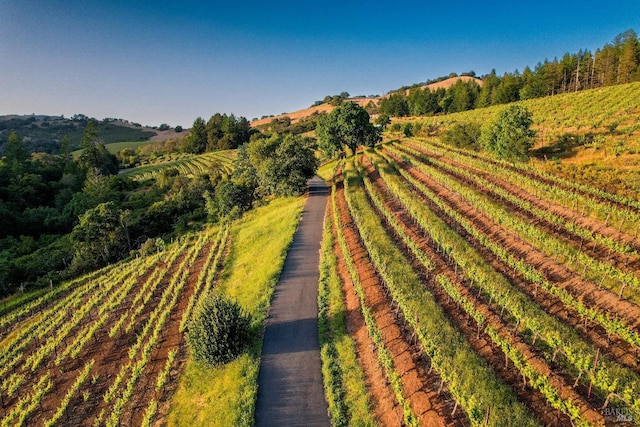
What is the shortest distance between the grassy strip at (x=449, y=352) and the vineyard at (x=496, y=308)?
0.23ft

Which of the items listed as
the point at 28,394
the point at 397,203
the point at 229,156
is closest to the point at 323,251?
the point at 397,203

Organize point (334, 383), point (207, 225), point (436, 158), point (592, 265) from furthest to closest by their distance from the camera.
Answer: point (436, 158)
point (207, 225)
point (592, 265)
point (334, 383)

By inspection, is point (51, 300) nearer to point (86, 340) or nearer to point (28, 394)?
point (86, 340)

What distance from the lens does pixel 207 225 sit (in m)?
52.0

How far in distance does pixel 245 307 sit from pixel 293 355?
7129 mm

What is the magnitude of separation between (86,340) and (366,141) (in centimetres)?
5955

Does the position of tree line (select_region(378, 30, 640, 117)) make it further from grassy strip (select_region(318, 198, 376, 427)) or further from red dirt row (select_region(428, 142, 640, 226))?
grassy strip (select_region(318, 198, 376, 427))

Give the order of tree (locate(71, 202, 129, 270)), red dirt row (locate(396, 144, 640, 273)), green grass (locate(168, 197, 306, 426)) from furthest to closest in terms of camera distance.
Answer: tree (locate(71, 202, 129, 270)) → red dirt row (locate(396, 144, 640, 273)) → green grass (locate(168, 197, 306, 426))

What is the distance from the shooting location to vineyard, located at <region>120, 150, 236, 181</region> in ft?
296

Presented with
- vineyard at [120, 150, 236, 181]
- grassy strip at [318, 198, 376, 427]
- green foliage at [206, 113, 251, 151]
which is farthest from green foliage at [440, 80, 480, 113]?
grassy strip at [318, 198, 376, 427]

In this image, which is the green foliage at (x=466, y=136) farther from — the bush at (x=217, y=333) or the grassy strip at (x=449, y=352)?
the bush at (x=217, y=333)

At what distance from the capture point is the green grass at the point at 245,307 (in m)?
16.8

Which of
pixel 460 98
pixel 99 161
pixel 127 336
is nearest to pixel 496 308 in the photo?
pixel 127 336

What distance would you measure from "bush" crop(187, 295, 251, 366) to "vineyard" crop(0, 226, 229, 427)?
90.7 inches
